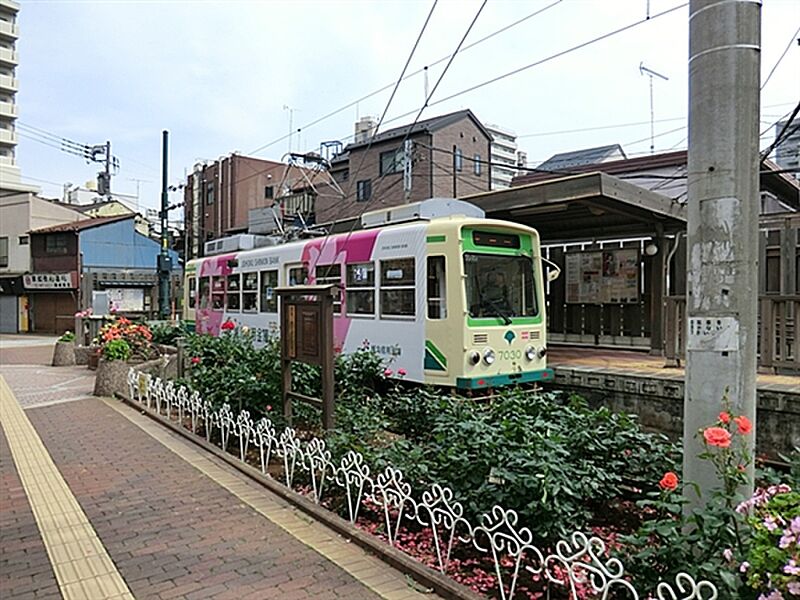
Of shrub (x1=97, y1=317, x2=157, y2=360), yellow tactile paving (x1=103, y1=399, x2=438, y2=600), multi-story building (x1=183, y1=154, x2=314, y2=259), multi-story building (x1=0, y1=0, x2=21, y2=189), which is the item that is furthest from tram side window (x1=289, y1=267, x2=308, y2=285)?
multi-story building (x1=0, y1=0, x2=21, y2=189)

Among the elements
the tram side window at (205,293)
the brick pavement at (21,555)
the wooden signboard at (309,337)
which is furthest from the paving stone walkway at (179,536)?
the tram side window at (205,293)

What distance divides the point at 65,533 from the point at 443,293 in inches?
192

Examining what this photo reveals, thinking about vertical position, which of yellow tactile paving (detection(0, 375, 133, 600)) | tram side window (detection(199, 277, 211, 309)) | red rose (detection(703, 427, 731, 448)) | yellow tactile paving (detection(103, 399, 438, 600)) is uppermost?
tram side window (detection(199, 277, 211, 309))

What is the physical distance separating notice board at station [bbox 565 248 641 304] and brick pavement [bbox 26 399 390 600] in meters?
9.05

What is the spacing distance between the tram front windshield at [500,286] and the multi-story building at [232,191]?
87.7 ft

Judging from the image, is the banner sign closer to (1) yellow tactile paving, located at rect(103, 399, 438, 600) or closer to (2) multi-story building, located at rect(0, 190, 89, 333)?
(2) multi-story building, located at rect(0, 190, 89, 333)

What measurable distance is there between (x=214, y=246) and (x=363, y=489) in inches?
455

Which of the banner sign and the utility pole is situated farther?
the banner sign

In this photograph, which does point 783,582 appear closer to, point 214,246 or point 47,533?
point 47,533

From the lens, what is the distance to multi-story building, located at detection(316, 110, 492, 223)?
26703 millimetres

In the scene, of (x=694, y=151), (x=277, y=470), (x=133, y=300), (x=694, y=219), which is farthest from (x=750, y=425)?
(x=133, y=300)

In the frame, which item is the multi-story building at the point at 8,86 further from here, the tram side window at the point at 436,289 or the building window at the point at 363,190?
the tram side window at the point at 436,289

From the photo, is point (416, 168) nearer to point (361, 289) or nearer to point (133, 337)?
point (133, 337)

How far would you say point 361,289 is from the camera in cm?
896
